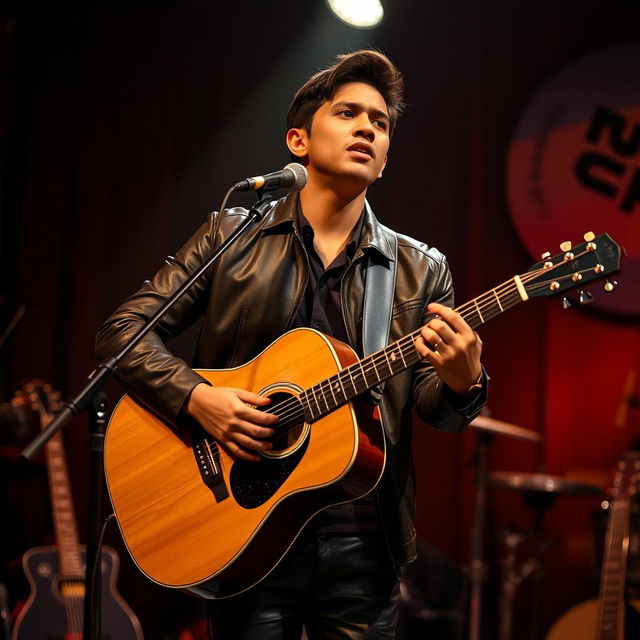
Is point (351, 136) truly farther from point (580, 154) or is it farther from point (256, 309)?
point (580, 154)

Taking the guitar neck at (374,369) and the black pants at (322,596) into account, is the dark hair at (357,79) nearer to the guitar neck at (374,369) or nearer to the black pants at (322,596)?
the guitar neck at (374,369)

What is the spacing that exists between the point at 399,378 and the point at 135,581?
10.7ft

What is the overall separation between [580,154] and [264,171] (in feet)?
6.33

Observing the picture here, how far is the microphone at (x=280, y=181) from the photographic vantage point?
7.52 ft

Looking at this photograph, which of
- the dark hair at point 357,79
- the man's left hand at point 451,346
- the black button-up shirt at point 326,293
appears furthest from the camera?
the dark hair at point 357,79

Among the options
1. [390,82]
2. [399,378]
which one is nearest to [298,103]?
[390,82]

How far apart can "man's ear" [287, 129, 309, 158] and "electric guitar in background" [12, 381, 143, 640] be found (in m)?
2.35

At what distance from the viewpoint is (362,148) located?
7.96 ft

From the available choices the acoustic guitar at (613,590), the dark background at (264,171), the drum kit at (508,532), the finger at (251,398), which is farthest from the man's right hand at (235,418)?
the dark background at (264,171)

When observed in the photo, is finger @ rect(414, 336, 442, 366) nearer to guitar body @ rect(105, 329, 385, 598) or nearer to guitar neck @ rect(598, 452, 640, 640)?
guitar body @ rect(105, 329, 385, 598)

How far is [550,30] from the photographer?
5.36 meters

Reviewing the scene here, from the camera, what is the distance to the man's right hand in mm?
2160

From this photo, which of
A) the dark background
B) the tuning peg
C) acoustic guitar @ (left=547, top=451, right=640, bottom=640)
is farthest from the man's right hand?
the dark background

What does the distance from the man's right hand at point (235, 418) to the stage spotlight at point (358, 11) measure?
11.3 feet
